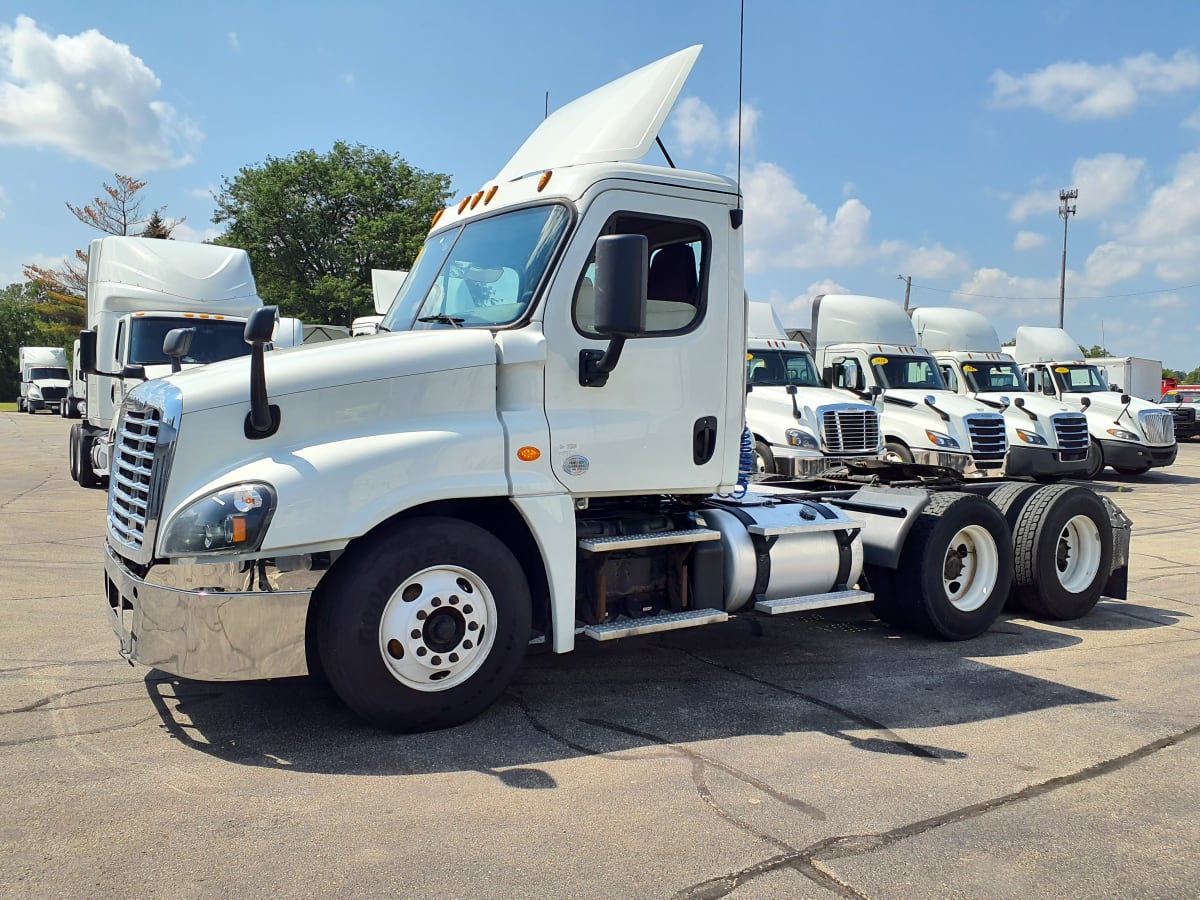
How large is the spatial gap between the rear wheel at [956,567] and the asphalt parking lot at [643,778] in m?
0.26

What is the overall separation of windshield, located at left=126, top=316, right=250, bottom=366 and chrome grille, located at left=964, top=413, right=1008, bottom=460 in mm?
11594

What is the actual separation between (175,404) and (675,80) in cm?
325

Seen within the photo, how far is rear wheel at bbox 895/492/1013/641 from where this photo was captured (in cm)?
658

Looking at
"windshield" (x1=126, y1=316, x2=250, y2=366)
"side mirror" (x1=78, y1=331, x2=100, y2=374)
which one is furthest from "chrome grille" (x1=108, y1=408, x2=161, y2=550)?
"windshield" (x1=126, y1=316, x2=250, y2=366)

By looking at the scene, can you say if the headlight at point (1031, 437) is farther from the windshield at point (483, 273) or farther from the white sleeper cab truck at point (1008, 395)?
the windshield at point (483, 273)

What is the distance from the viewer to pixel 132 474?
4648 mm

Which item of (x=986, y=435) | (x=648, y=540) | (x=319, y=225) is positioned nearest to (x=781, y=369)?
(x=986, y=435)

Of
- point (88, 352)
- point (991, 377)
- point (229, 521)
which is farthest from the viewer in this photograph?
point (991, 377)

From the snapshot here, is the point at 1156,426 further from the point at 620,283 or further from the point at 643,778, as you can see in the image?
the point at 643,778

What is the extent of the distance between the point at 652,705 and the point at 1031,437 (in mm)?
14866

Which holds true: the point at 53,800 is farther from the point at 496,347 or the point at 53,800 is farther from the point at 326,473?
the point at 496,347

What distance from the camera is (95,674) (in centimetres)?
551

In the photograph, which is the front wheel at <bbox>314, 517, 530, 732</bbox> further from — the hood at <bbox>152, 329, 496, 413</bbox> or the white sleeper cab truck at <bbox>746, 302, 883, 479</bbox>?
the white sleeper cab truck at <bbox>746, 302, 883, 479</bbox>

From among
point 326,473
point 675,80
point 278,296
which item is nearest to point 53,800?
point 326,473
